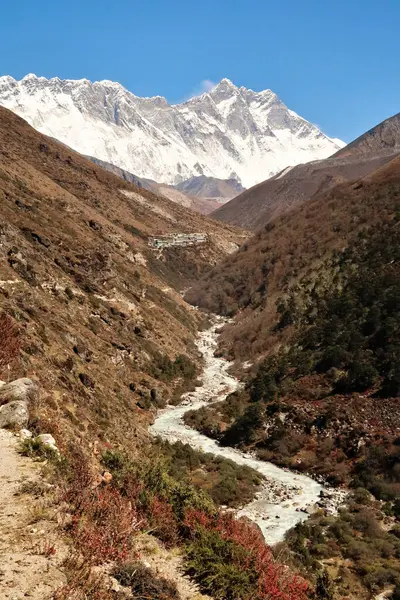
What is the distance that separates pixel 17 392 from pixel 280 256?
66.4 m

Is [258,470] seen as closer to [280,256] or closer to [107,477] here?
[107,477]

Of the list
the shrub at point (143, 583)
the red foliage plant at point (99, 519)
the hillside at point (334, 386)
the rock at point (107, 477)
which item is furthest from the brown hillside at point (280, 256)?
the shrub at point (143, 583)

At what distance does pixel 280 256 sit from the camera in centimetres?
7738

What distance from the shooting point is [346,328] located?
4422 cm

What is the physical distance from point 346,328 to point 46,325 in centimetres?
2719

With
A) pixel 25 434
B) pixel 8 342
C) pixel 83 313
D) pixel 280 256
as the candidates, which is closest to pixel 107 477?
pixel 25 434

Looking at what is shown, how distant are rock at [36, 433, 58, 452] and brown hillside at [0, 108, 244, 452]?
102 inches

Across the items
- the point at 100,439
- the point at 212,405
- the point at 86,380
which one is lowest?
the point at 212,405

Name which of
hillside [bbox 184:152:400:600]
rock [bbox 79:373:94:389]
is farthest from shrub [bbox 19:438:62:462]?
rock [bbox 79:373:94:389]

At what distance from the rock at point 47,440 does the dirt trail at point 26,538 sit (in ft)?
3.19

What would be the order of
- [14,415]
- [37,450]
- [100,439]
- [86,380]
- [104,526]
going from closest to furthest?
[104,526] → [37,450] → [14,415] → [100,439] → [86,380]

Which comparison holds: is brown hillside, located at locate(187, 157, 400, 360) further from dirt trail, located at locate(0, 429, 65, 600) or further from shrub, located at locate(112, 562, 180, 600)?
shrub, located at locate(112, 562, 180, 600)

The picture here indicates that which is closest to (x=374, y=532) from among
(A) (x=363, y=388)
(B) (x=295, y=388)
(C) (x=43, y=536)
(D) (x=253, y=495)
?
(D) (x=253, y=495)

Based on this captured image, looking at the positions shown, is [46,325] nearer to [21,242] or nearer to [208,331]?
[21,242]
